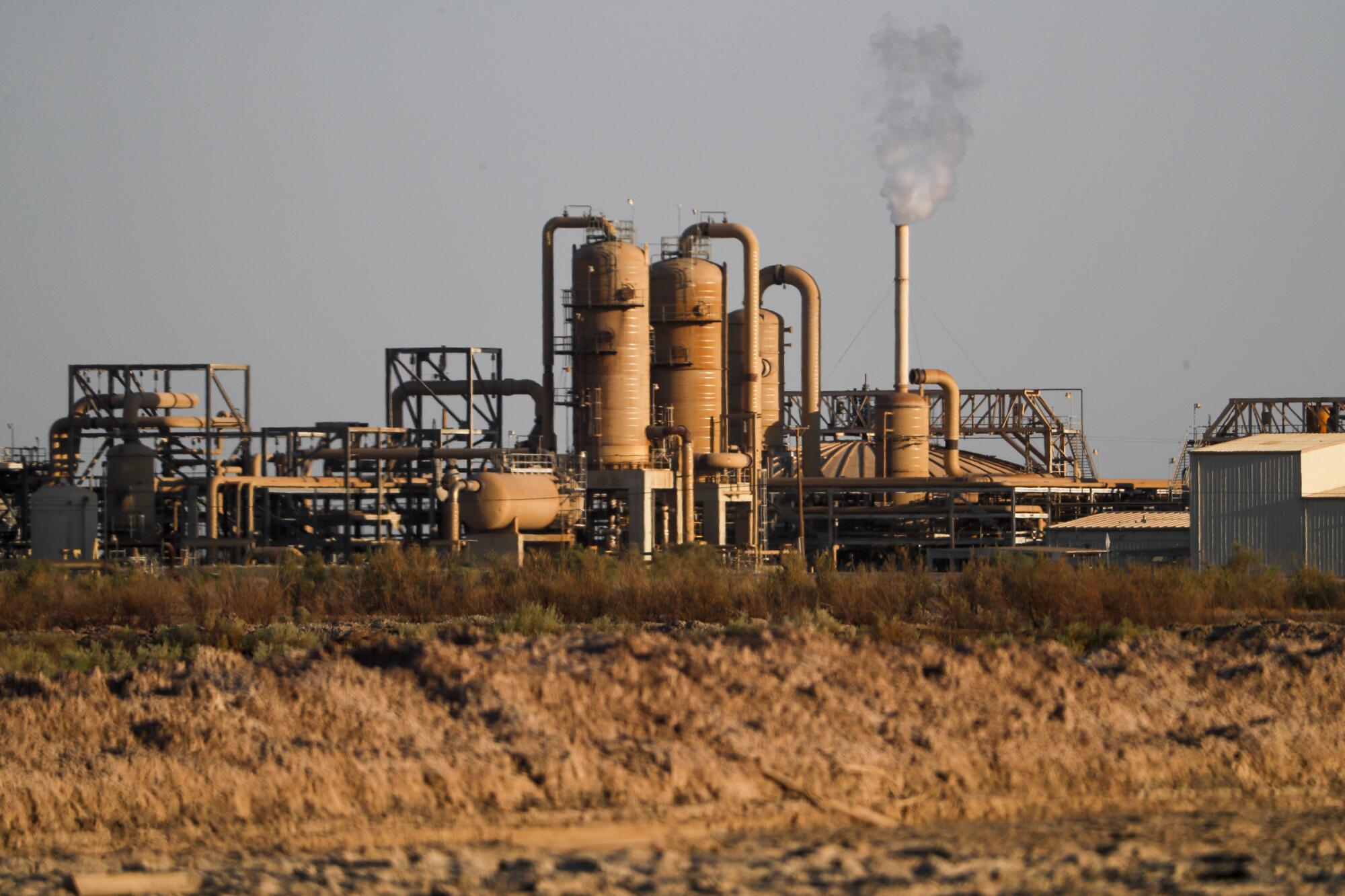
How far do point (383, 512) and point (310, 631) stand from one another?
20033 mm

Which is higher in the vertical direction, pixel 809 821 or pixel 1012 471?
pixel 1012 471

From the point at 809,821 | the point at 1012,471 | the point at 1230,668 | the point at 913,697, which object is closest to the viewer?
the point at 809,821

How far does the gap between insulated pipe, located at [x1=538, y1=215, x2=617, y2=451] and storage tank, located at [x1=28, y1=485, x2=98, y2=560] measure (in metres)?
12.8

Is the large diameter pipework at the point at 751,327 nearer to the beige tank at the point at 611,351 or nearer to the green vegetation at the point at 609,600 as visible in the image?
the beige tank at the point at 611,351

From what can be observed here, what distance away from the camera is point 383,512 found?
48.7 meters

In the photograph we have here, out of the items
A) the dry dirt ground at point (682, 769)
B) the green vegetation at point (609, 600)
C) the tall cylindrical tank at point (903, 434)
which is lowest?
the dry dirt ground at point (682, 769)

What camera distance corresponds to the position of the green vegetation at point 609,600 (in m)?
27.0

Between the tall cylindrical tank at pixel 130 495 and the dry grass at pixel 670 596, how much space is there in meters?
10.1

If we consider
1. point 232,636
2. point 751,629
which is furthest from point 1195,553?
point 232,636

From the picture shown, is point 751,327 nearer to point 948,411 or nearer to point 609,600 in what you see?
point 948,411

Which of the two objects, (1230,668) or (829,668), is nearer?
(829,668)

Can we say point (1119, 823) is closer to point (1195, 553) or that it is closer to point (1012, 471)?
point (1195, 553)

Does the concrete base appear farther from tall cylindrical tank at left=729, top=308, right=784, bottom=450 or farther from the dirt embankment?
the dirt embankment

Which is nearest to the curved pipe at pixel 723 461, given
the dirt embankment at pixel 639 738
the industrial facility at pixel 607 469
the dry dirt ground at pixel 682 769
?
the industrial facility at pixel 607 469
